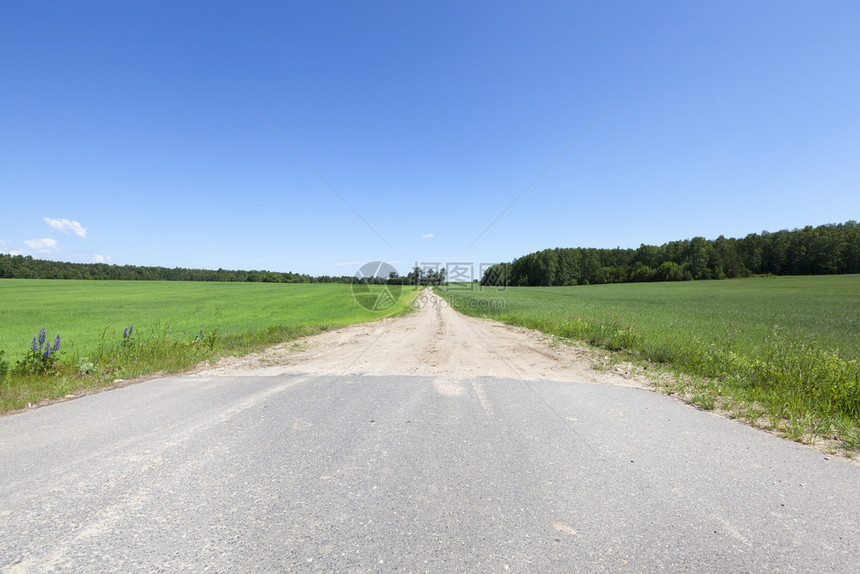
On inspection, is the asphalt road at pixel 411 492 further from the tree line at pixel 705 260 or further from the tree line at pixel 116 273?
the tree line at pixel 116 273

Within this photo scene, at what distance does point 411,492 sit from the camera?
2.84 metres

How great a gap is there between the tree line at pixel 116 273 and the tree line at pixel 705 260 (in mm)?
70383

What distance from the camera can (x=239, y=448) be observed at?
3602 millimetres

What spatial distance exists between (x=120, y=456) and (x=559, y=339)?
12.6 m

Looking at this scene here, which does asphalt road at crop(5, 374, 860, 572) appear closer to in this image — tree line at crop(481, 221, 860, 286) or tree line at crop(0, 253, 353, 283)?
tree line at crop(481, 221, 860, 286)

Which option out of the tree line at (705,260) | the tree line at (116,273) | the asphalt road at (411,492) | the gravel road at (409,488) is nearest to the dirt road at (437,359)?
the gravel road at (409,488)

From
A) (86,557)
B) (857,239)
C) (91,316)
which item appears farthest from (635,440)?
(857,239)

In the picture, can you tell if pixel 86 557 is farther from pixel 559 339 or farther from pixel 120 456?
pixel 559 339

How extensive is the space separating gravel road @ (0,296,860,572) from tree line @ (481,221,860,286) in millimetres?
→ 77644

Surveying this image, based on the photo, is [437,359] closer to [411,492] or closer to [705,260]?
[411,492]

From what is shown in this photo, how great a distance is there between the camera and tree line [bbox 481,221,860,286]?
238 feet

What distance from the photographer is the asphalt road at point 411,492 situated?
2.13m

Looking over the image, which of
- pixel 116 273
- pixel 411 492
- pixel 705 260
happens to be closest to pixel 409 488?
pixel 411 492

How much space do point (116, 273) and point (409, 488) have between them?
135 meters
